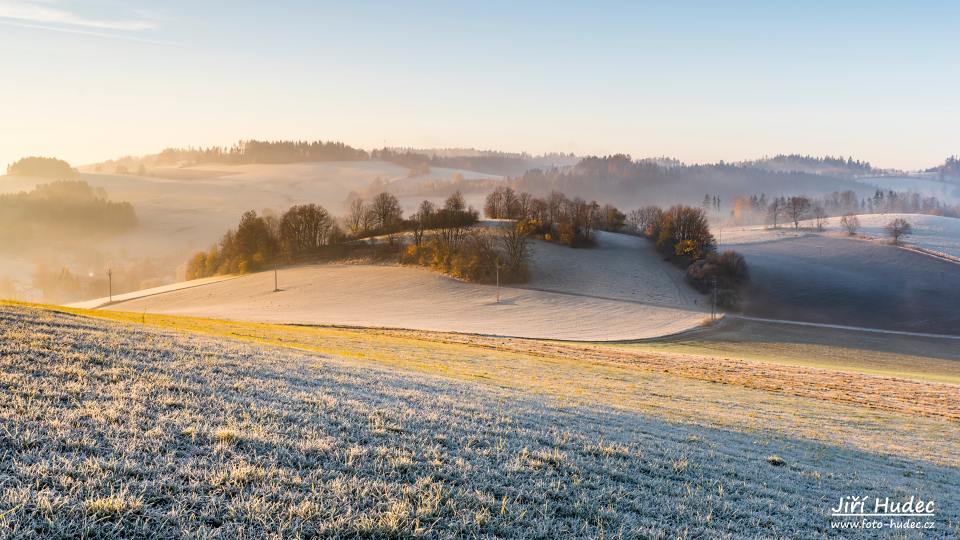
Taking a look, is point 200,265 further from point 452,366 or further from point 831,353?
point 831,353

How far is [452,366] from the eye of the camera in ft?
96.9

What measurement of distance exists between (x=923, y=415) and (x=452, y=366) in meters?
25.5

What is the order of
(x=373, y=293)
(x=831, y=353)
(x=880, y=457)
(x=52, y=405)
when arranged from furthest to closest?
(x=373, y=293)
(x=831, y=353)
(x=880, y=457)
(x=52, y=405)

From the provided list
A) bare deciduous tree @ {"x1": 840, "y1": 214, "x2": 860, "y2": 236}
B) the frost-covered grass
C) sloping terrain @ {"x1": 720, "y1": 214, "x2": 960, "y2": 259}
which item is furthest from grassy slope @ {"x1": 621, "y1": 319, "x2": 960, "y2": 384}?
bare deciduous tree @ {"x1": 840, "y1": 214, "x2": 860, "y2": 236}

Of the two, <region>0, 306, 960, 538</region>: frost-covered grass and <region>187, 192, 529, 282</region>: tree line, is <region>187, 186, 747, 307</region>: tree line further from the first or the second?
<region>0, 306, 960, 538</region>: frost-covered grass

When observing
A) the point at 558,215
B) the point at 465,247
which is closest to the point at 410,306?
the point at 465,247

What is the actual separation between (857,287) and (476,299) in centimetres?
7203

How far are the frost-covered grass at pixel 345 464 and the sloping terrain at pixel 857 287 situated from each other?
82748 mm

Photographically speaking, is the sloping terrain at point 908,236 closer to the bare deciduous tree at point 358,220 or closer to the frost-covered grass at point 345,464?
the bare deciduous tree at point 358,220

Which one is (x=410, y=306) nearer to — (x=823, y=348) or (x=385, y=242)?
(x=385, y=242)

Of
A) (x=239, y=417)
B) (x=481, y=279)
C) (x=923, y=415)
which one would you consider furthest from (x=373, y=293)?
(x=239, y=417)

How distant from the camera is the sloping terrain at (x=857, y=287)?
85500 mm

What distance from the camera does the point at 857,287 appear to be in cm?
9950

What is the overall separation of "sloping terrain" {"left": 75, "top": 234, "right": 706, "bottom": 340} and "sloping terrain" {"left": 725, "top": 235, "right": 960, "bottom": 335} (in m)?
16.3
